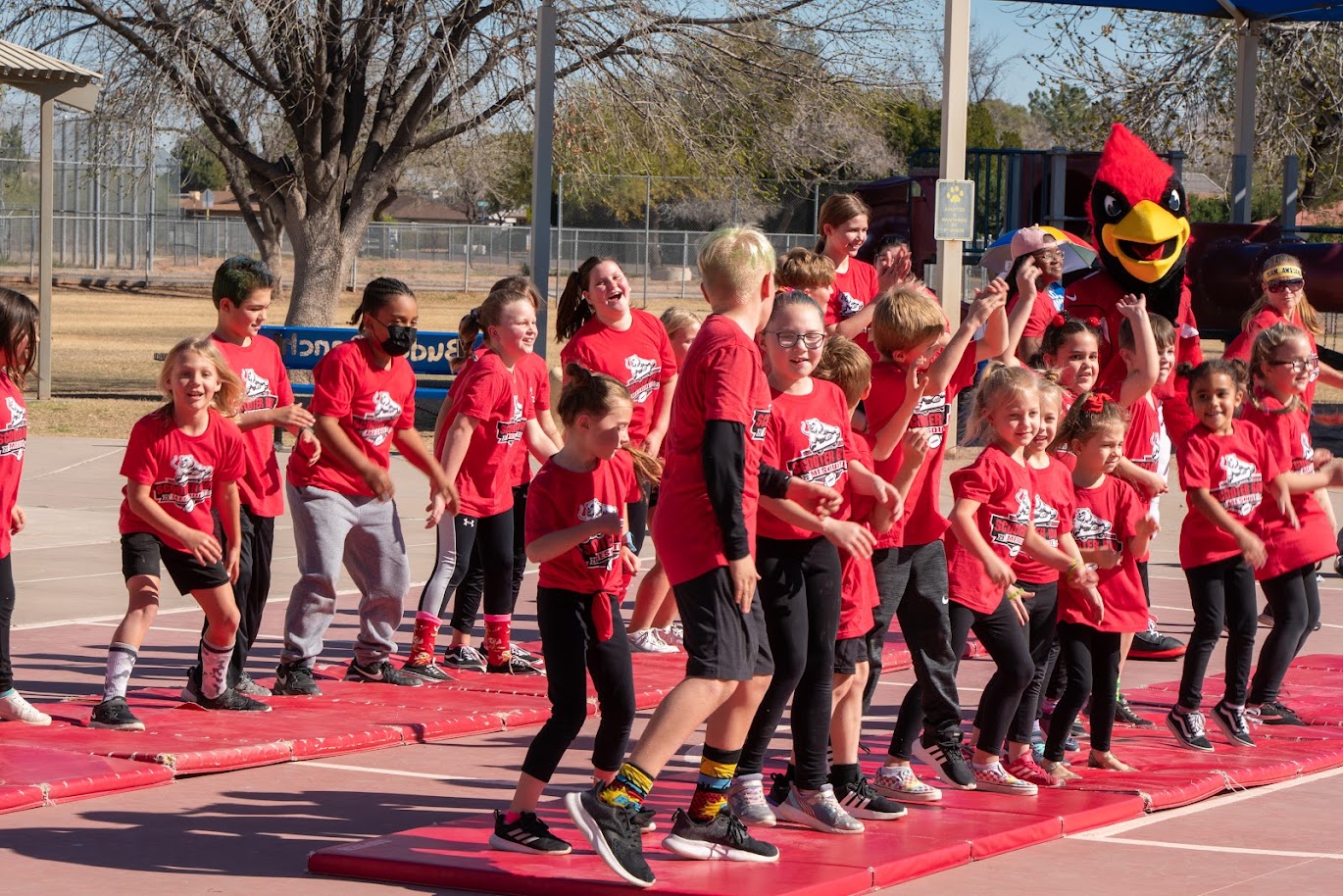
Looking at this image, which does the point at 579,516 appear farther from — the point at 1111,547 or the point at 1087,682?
the point at 1111,547

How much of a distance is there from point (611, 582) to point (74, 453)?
13193mm

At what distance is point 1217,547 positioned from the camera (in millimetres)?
7301

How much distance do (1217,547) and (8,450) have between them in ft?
15.2

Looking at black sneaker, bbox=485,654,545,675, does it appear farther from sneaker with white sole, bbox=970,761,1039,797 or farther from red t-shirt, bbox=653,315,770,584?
red t-shirt, bbox=653,315,770,584

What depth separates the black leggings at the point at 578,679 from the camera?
532cm

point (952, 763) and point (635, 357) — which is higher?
point (635, 357)

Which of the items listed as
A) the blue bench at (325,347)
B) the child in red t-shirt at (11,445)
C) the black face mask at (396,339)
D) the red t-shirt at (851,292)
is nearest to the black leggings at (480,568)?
the black face mask at (396,339)

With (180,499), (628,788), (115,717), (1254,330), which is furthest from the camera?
(1254,330)

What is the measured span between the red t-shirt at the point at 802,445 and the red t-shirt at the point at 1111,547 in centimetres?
137

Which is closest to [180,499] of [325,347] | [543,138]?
[543,138]

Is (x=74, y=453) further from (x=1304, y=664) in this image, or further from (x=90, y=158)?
(x=1304, y=664)

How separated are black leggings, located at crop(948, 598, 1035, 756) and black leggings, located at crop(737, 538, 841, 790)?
758 millimetres

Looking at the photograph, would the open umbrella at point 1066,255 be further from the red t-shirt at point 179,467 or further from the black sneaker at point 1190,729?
the red t-shirt at point 179,467

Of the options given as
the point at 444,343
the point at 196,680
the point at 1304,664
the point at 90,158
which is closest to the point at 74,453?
the point at 444,343
